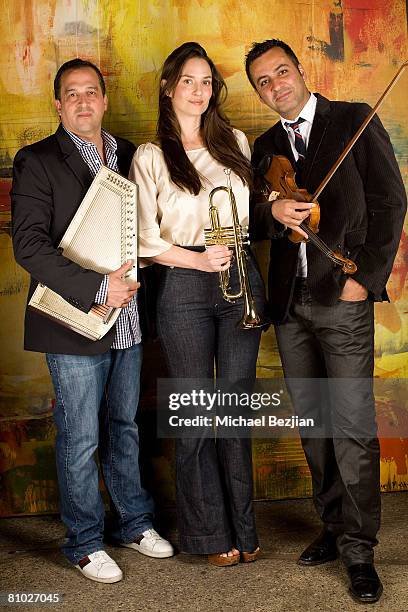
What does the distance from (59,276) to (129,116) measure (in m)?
1.00

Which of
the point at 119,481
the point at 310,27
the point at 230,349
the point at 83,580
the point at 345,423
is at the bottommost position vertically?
the point at 83,580

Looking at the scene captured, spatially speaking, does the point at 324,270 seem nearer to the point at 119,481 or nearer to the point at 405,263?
the point at 405,263

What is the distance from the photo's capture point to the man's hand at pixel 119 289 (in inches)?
105

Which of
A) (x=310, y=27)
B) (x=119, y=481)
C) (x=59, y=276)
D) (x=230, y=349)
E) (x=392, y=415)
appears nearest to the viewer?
(x=59, y=276)

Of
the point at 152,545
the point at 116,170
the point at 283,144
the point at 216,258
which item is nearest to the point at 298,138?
the point at 283,144

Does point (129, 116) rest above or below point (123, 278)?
above

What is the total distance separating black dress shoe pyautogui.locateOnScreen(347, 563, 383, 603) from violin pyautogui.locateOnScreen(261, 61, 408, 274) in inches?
37.7

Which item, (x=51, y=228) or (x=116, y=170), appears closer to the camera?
(x=51, y=228)

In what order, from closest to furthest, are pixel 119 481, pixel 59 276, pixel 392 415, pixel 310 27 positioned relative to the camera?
pixel 59 276 → pixel 119 481 → pixel 310 27 → pixel 392 415

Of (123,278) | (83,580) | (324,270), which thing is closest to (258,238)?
(324,270)

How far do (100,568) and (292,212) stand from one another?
1.36m

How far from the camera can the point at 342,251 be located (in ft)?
8.86

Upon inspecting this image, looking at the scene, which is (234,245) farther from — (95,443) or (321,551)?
(321,551)

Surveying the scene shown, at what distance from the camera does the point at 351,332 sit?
2680mm
